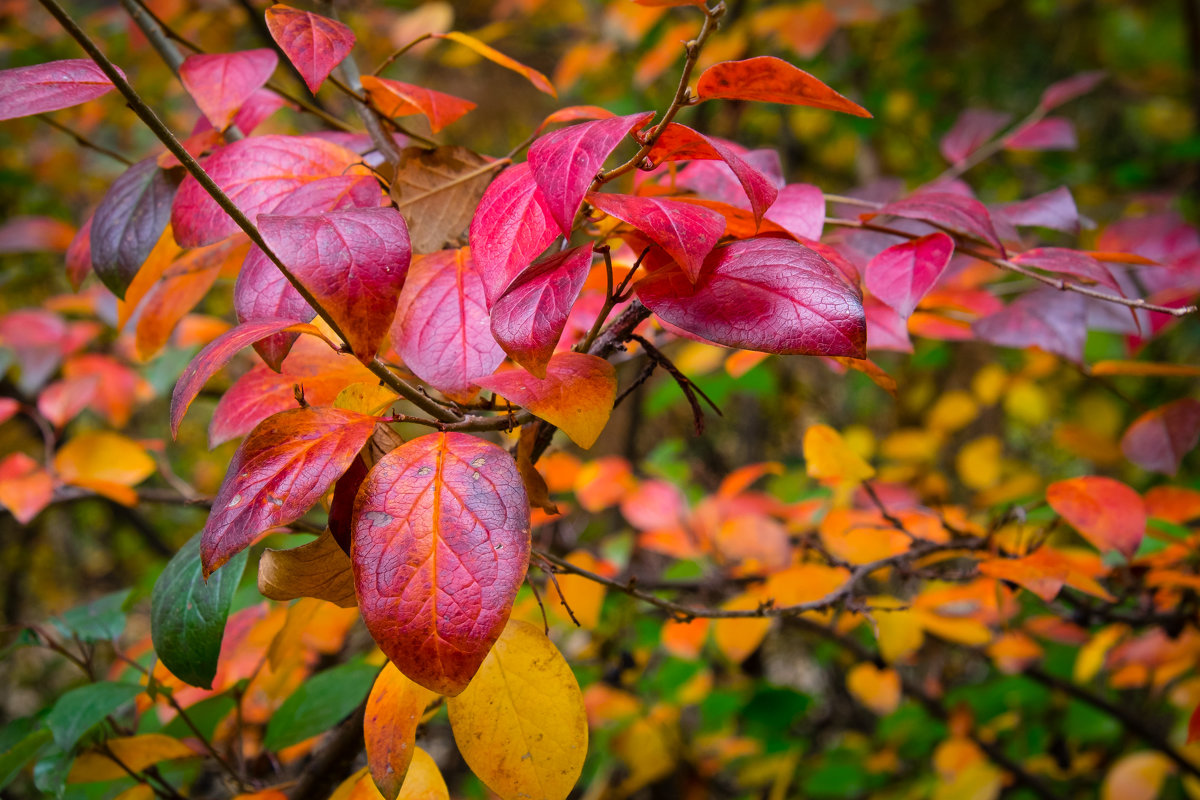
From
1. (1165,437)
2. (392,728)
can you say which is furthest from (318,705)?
(1165,437)

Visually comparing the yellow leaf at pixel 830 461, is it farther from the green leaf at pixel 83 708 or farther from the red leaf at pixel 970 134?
the green leaf at pixel 83 708

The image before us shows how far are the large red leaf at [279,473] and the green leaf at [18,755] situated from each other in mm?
325

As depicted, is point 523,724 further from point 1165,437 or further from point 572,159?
point 1165,437

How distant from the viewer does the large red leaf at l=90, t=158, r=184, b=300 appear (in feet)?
1.38

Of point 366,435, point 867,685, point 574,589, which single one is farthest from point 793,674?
point 366,435

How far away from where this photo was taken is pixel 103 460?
2.83 ft

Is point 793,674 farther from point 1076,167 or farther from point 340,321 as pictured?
point 340,321

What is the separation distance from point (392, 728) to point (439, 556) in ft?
0.37

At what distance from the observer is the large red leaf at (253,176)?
38 cm

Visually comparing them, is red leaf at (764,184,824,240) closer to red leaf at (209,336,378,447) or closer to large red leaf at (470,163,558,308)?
large red leaf at (470,163,558,308)

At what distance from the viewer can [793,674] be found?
2.48m

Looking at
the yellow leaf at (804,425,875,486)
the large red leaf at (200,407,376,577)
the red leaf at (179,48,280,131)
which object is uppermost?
the red leaf at (179,48,280,131)

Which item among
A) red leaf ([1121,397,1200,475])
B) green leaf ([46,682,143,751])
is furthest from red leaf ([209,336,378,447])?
red leaf ([1121,397,1200,475])

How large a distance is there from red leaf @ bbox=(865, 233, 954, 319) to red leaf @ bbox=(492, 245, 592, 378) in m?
0.19
